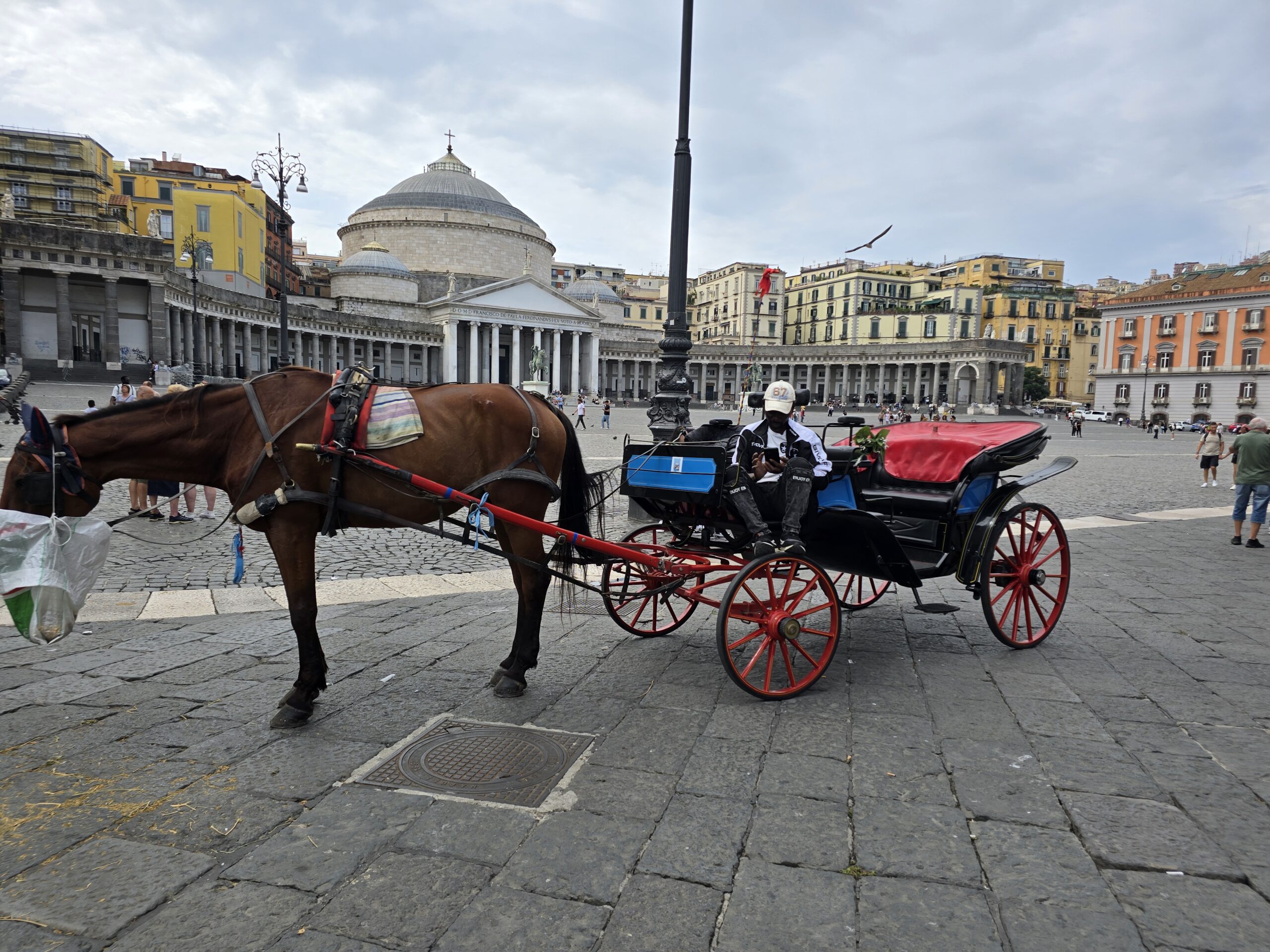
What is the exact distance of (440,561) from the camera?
26.1ft

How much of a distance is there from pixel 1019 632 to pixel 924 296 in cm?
9335

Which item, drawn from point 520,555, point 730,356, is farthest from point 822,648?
point 730,356

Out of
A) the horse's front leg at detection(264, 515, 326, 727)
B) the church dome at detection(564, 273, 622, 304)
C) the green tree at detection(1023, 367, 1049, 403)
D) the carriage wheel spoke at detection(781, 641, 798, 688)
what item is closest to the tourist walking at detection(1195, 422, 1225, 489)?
the carriage wheel spoke at detection(781, 641, 798, 688)

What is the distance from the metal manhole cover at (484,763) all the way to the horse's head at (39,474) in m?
1.92

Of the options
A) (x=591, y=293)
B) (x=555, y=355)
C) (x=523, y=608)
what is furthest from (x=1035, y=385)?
(x=523, y=608)

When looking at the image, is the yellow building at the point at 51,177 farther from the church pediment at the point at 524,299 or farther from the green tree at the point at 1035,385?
the green tree at the point at 1035,385

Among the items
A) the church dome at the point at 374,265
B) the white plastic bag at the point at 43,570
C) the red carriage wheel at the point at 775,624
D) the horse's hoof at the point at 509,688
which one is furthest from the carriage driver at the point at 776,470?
the church dome at the point at 374,265

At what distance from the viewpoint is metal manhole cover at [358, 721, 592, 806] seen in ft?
10.4

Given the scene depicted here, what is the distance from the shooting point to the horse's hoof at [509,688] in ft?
13.8

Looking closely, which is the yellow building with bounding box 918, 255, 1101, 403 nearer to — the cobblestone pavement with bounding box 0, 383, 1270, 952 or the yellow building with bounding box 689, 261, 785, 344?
the yellow building with bounding box 689, 261, 785, 344

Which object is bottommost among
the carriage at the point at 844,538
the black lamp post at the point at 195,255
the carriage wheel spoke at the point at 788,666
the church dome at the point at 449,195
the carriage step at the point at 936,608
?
the carriage wheel spoke at the point at 788,666

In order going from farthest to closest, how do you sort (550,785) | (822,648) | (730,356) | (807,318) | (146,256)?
(807,318), (730,356), (146,256), (822,648), (550,785)

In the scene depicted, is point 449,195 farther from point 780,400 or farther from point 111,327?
point 780,400

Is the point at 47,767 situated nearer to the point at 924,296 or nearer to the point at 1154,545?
the point at 1154,545
